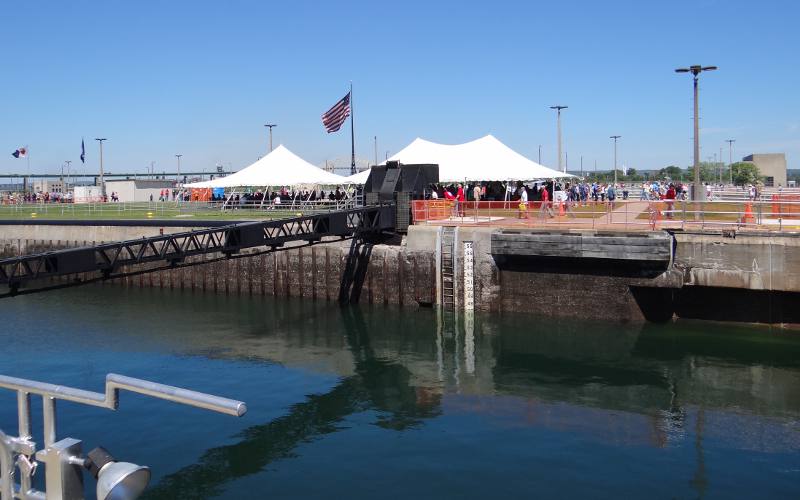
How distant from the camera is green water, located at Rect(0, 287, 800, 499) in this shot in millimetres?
13336

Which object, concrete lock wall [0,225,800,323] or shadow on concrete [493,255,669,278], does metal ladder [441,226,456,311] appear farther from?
shadow on concrete [493,255,669,278]

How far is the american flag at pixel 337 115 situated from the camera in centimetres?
4888

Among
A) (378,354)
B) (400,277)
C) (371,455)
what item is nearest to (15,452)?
(371,455)

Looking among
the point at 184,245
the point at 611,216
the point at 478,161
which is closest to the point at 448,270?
the point at 611,216

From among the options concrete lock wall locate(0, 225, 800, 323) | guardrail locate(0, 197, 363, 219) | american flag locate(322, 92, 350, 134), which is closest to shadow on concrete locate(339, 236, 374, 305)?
concrete lock wall locate(0, 225, 800, 323)

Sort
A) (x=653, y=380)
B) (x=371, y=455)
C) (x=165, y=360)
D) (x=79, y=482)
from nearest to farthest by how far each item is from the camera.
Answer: (x=79, y=482) → (x=371, y=455) → (x=653, y=380) → (x=165, y=360)

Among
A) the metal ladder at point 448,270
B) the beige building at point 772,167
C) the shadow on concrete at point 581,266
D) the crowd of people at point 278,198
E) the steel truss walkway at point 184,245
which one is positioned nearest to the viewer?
the steel truss walkway at point 184,245

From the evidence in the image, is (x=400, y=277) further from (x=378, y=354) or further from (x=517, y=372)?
(x=517, y=372)

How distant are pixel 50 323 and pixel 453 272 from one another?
15.8 m

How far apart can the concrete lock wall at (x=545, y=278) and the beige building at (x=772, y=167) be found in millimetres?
64471

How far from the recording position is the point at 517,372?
20719mm

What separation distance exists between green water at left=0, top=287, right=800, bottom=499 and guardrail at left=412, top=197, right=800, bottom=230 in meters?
4.07

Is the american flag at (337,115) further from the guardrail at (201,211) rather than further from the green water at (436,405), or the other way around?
the green water at (436,405)

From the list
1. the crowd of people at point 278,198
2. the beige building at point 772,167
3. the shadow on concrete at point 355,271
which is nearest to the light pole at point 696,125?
the shadow on concrete at point 355,271
